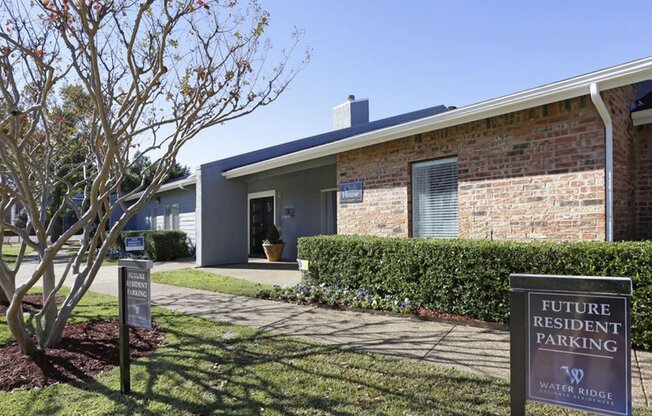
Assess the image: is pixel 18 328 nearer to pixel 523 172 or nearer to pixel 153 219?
pixel 523 172

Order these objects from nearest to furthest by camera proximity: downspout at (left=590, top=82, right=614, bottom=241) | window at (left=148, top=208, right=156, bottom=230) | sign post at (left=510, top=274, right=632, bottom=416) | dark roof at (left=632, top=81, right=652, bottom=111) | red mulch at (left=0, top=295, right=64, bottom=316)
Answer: sign post at (left=510, top=274, right=632, bottom=416) → downspout at (left=590, top=82, right=614, bottom=241) → dark roof at (left=632, top=81, right=652, bottom=111) → red mulch at (left=0, top=295, right=64, bottom=316) → window at (left=148, top=208, right=156, bottom=230)

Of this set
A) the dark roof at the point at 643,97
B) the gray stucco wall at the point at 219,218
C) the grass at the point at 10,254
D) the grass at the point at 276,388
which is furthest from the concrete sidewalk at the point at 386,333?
the grass at the point at 10,254

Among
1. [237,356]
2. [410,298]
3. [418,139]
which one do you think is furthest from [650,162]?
[237,356]

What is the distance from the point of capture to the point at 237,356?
4.45 m

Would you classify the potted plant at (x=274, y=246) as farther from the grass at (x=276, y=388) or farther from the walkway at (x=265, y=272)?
the grass at (x=276, y=388)

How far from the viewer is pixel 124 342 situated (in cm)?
366

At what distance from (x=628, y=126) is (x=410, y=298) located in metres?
4.17

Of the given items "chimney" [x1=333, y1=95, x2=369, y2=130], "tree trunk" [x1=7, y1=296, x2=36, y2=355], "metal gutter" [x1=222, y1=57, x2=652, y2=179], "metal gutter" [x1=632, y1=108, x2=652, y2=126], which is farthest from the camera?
"chimney" [x1=333, y1=95, x2=369, y2=130]

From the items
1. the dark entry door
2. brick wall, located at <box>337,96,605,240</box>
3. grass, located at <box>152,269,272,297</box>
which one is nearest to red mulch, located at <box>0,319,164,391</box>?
grass, located at <box>152,269,272,297</box>

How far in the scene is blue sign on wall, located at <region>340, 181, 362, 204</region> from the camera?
353 inches

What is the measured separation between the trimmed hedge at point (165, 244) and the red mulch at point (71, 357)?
10.1m

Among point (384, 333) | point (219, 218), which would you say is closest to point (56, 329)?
point (384, 333)

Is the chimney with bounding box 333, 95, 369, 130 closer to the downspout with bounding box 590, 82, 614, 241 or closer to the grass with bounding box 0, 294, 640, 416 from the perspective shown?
the downspout with bounding box 590, 82, 614, 241

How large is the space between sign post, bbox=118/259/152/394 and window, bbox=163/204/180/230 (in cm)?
1520
